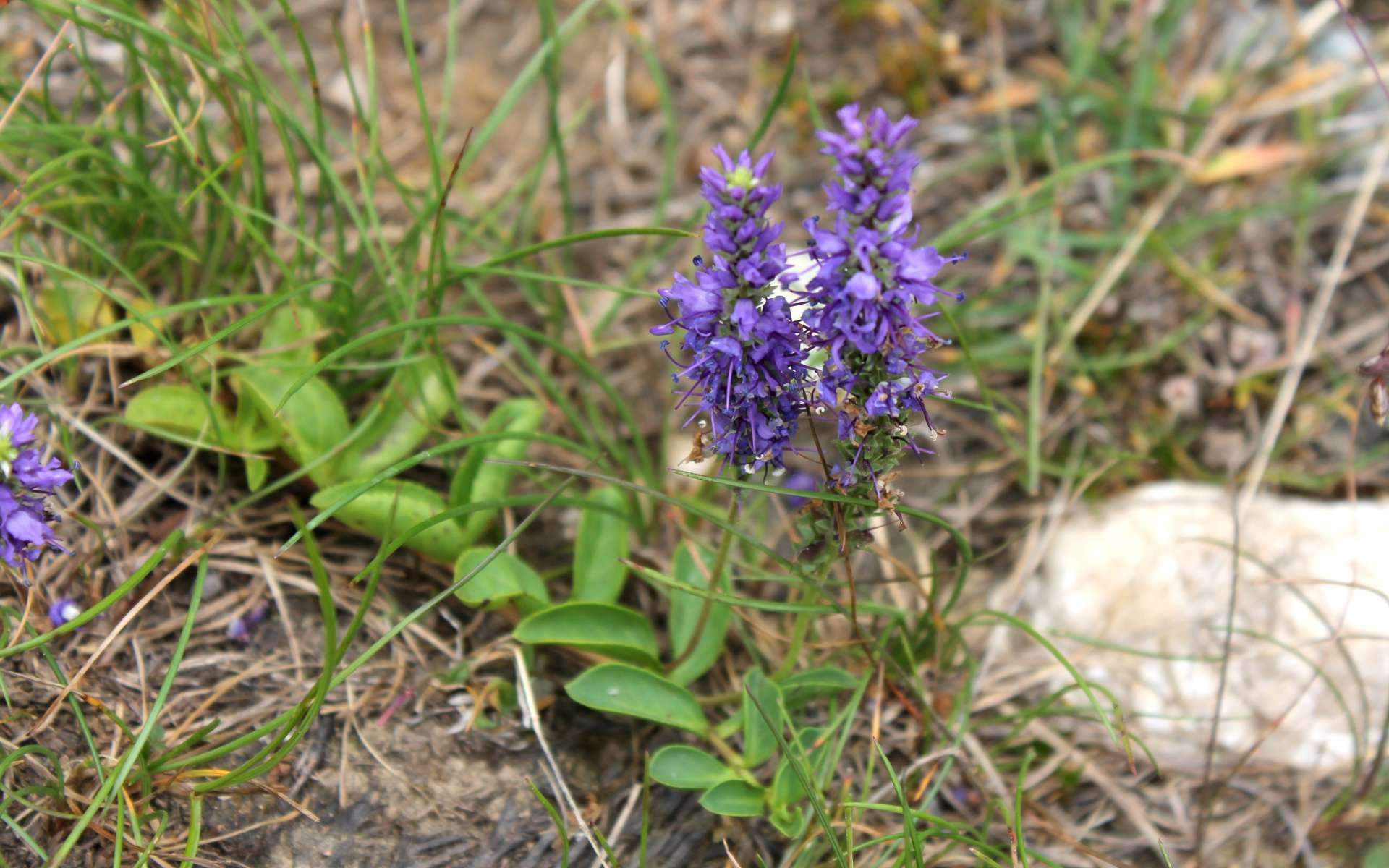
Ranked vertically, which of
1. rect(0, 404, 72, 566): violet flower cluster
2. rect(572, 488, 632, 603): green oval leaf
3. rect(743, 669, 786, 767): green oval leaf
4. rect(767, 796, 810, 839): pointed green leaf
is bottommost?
rect(767, 796, 810, 839): pointed green leaf

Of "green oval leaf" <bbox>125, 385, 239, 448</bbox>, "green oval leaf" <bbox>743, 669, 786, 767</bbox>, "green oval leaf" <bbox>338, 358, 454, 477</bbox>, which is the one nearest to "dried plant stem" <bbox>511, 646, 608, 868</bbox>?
"green oval leaf" <bbox>743, 669, 786, 767</bbox>

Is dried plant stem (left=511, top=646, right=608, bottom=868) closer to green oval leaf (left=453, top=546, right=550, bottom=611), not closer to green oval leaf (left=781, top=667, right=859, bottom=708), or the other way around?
green oval leaf (left=453, top=546, right=550, bottom=611)

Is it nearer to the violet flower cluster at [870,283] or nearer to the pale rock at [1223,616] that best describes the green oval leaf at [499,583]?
the violet flower cluster at [870,283]

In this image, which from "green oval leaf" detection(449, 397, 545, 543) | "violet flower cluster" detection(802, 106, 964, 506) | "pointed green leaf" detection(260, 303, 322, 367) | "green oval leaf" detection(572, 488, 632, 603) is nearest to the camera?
"violet flower cluster" detection(802, 106, 964, 506)

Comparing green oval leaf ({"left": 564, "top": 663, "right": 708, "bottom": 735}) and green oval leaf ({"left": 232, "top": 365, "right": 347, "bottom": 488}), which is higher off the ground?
green oval leaf ({"left": 232, "top": 365, "right": 347, "bottom": 488})

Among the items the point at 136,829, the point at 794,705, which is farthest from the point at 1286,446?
the point at 136,829

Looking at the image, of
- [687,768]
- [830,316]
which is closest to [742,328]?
[830,316]

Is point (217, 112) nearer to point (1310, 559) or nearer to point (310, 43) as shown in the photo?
point (310, 43)
